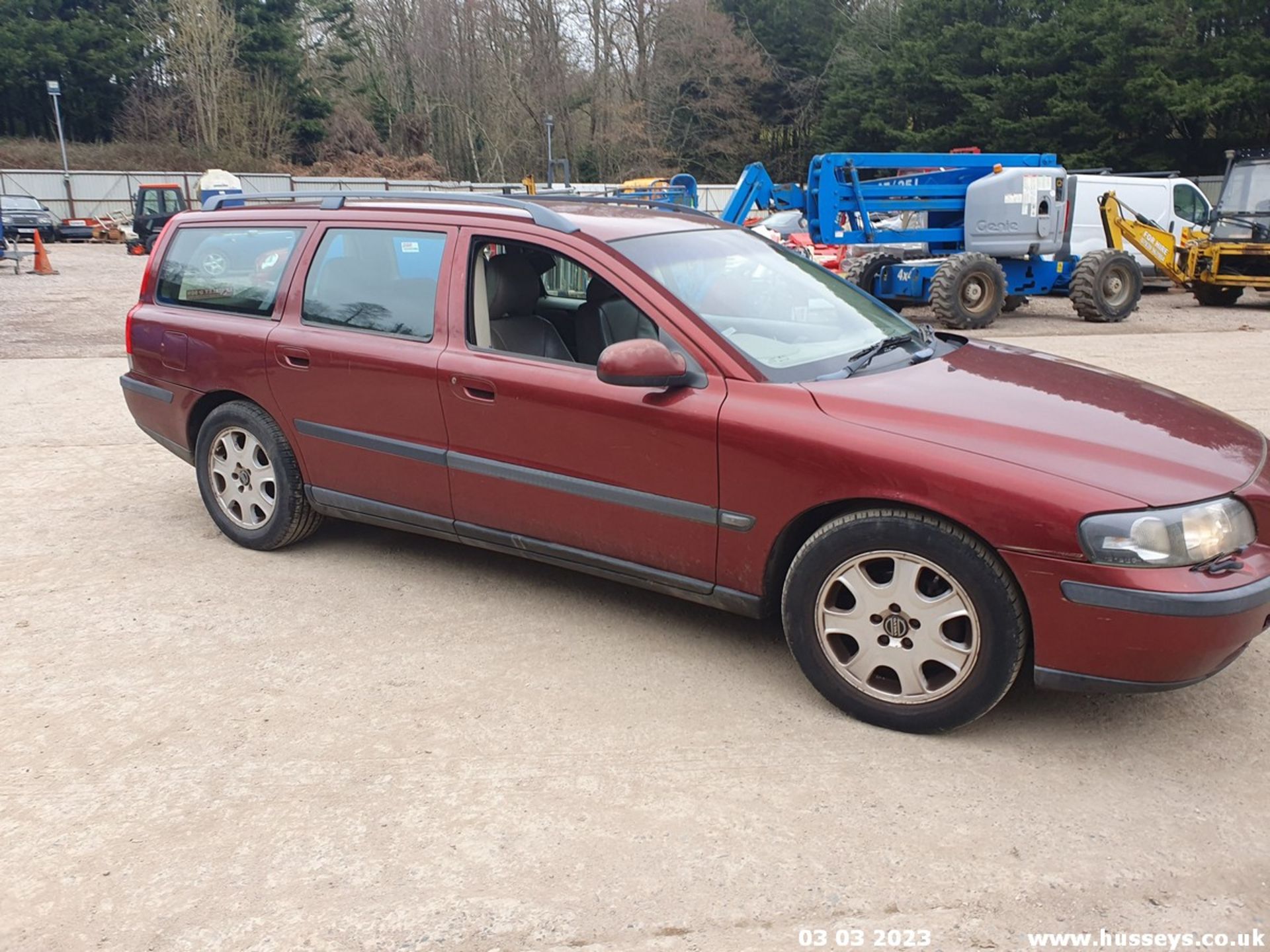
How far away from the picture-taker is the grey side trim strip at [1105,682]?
116 inches

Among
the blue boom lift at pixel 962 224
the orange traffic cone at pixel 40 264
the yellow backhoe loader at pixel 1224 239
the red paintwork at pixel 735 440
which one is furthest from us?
the orange traffic cone at pixel 40 264

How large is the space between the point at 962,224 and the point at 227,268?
43.5 feet

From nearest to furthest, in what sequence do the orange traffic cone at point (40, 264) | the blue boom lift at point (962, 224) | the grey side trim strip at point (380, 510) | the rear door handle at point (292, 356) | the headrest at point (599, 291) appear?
the headrest at point (599, 291)
the grey side trim strip at point (380, 510)
the rear door handle at point (292, 356)
the blue boom lift at point (962, 224)
the orange traffic cone at point (40, 264)

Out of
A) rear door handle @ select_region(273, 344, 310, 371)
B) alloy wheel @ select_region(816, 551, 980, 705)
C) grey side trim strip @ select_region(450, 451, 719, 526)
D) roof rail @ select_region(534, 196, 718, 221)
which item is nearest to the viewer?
alloy wheel @ select_region(816, 551, 980, 705)

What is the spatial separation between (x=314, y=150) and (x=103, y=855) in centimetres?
4895

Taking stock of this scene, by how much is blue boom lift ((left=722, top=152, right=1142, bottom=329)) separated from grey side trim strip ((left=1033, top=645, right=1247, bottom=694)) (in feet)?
38.7

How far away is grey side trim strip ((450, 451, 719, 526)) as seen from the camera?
356cm

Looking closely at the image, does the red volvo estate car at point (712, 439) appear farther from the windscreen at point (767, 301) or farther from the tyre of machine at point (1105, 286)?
the tyre of machine at point (1105, 286)

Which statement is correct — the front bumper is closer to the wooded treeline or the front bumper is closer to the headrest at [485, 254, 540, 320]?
the headrest at [485, 254, 540, 320]

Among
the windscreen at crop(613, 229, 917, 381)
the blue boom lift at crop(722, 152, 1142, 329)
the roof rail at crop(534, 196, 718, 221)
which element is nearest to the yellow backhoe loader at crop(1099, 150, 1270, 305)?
the blue boom lift at crop(722, 152, 1142, 329)

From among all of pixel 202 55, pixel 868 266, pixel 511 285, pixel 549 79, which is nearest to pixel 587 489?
pixel 511 285

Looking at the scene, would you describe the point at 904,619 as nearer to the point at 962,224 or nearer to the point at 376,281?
the point at 376,281

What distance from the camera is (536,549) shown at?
13.3ft

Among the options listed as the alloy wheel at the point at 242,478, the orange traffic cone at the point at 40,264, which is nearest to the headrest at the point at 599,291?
the alloy wheel at the point at 242,478
